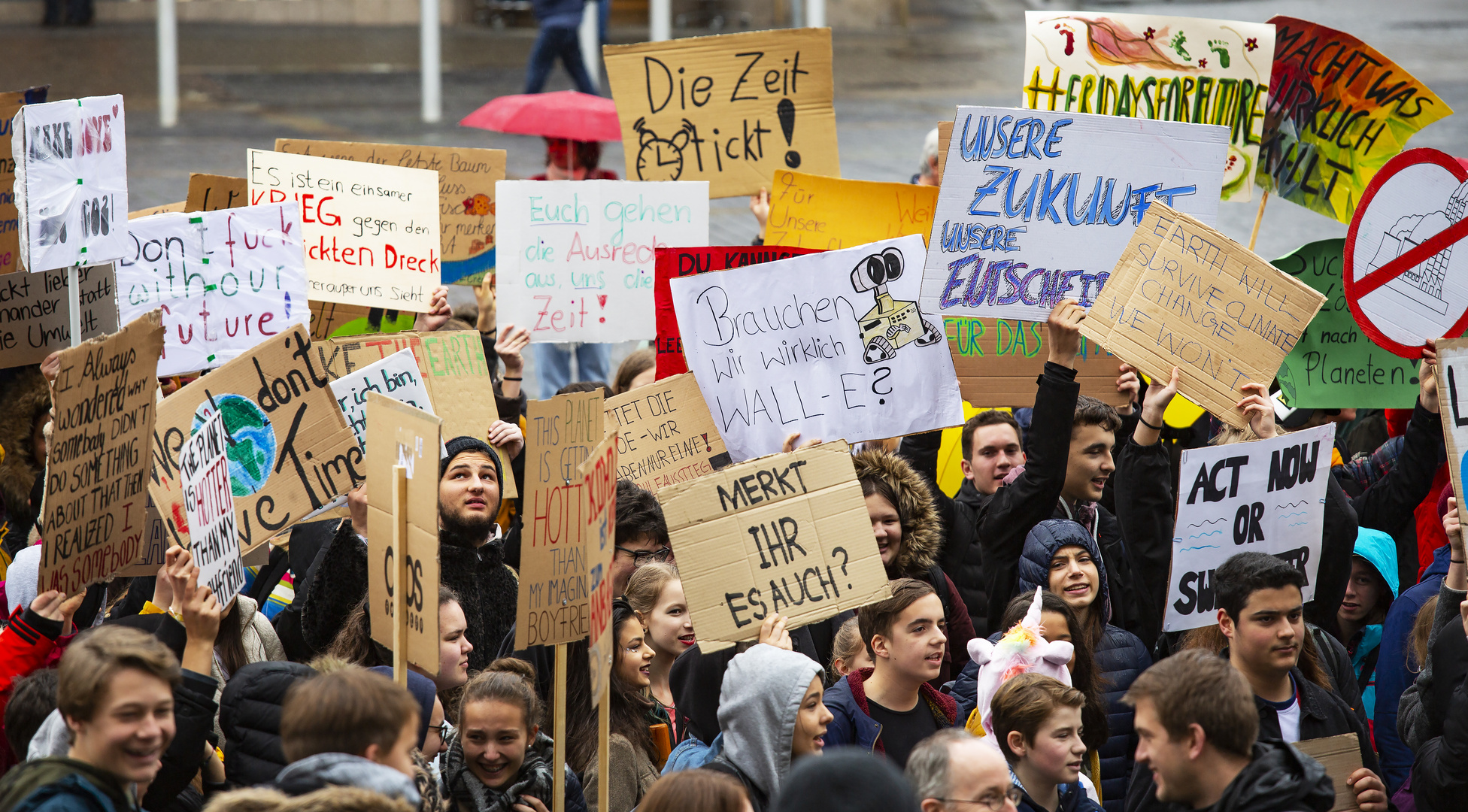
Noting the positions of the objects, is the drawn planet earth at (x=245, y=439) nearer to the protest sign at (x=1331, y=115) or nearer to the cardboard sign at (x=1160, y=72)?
the cardboard sign at (x=1160, y=72)

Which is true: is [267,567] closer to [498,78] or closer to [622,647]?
[622,647]

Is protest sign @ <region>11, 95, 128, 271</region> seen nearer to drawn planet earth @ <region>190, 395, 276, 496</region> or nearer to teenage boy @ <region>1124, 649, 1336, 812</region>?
drawn planet earth @ <region>190, 395, 276, 496</region>

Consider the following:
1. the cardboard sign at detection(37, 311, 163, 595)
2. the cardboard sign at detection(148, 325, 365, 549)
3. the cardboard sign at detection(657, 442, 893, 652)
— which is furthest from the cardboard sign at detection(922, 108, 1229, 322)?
the cardboard sign at detection(37, 311, 163, 595)

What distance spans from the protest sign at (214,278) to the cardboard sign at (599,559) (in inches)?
104

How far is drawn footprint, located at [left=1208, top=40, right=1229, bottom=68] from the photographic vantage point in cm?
732

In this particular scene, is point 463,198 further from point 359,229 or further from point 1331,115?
point 1331,115

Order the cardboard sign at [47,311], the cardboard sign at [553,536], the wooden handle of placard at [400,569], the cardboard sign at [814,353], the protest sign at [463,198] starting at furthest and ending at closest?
1. the protest sign at [463,198]
2. the cardboard sign at [47,311]
3. the cardboard sign at [814,353]
4. the cardboard sign at [553,536]
5. the wooden handle of placard at [400,569]

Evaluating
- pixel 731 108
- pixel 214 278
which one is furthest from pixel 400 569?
pixel 731 108

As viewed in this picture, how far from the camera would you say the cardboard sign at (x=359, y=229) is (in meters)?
7.34

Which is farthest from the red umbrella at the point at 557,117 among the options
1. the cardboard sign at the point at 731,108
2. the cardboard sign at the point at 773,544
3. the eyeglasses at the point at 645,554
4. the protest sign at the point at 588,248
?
the cardboard sign at the point at 773,544

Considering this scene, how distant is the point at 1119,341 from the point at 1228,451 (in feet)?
2.01

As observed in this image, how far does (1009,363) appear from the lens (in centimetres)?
669

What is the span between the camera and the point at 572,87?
1905 centimetres

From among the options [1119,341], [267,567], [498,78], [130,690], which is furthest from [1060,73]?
[498,78]
